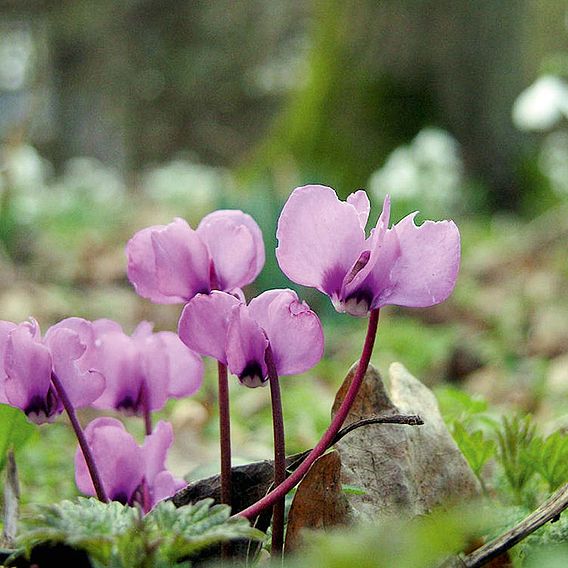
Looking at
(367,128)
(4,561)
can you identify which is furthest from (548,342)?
(367,128)

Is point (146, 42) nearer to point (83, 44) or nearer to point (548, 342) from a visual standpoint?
point (83, 44)

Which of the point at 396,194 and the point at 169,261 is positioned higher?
the point at 396,194

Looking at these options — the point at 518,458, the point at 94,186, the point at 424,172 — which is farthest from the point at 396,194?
the point at 94,186

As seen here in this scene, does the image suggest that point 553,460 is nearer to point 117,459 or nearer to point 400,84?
point 117,459

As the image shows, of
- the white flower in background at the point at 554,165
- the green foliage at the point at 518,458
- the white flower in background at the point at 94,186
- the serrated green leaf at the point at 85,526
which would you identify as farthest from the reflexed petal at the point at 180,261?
the white flower in background at the point at 94,186

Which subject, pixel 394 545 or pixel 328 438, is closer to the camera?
pixel 394 545

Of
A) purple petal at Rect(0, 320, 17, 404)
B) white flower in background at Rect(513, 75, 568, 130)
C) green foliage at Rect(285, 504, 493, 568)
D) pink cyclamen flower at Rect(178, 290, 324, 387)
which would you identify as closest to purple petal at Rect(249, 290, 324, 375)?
Answer: pink cyclamen flower at Rect(178, 290, 324, 387)

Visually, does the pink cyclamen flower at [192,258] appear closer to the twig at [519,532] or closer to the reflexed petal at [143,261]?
the reflexed petal at [143,261]
